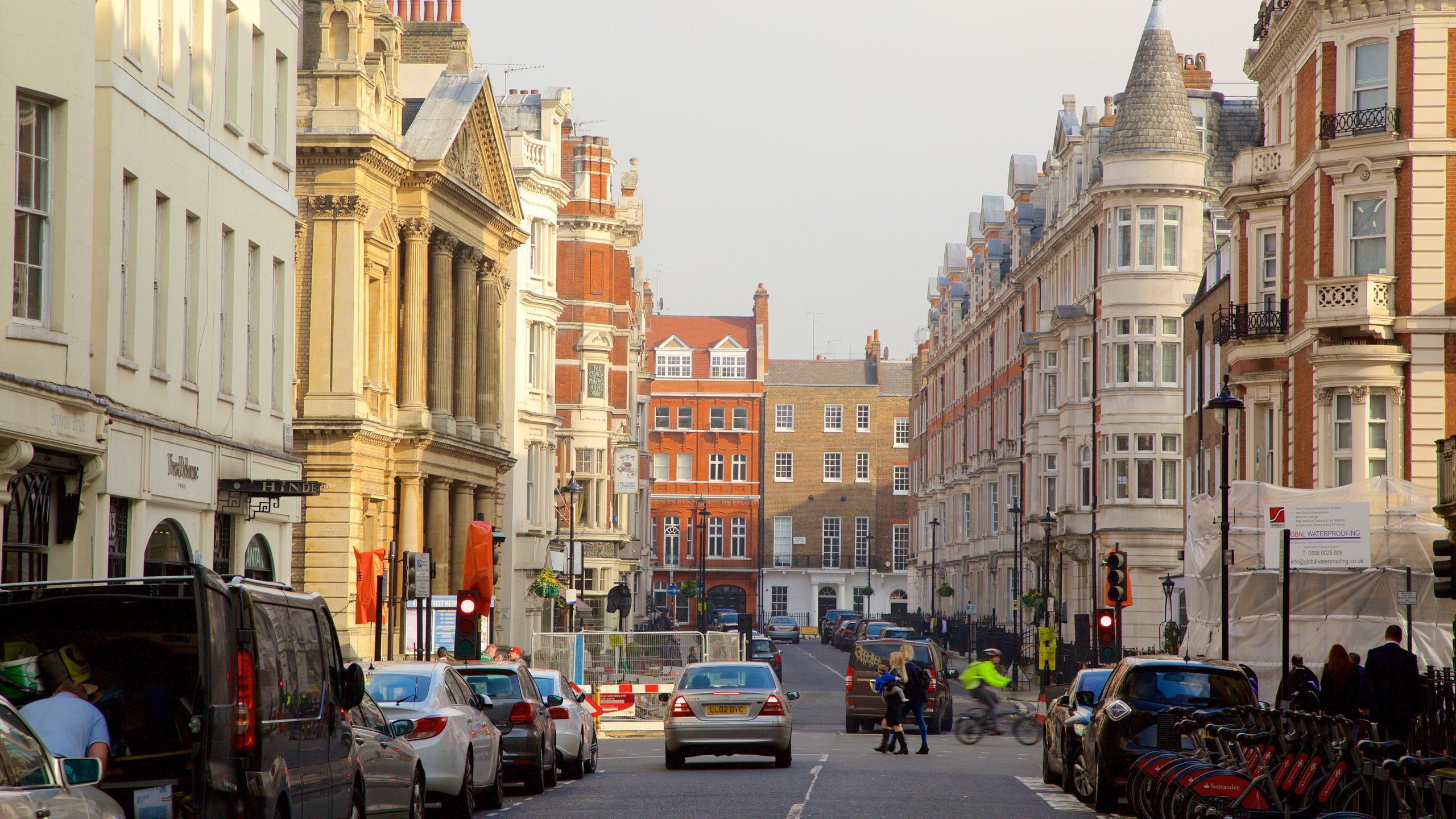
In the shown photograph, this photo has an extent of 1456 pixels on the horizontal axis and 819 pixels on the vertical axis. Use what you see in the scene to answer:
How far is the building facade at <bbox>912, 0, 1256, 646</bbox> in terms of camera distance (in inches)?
2076

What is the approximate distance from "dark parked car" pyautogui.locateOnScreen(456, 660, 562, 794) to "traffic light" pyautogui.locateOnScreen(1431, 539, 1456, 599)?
11.2 m

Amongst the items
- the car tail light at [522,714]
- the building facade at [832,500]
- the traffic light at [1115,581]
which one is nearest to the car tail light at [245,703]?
the car tail light at [522,714]

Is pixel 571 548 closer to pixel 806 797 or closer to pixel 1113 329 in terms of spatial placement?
pixel 1113 329

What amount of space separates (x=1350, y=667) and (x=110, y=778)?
1461 centimetres

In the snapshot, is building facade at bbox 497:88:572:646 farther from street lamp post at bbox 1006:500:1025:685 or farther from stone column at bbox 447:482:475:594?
street lamp post at bbox 1006:500:1025:685

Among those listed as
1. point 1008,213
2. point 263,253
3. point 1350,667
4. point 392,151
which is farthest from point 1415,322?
point 1008,213

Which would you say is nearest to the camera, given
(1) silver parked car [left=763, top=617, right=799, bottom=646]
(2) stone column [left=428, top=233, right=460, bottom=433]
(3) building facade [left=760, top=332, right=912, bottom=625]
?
(2) stone column [left=428, top=233, right=460, bottom=433]

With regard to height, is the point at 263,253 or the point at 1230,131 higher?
the point at 1230,131

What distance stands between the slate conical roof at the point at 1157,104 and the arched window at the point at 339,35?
76.3 feet

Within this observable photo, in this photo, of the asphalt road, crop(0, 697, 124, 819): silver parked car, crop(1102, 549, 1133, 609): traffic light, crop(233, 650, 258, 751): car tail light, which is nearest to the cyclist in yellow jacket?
the asphalt road

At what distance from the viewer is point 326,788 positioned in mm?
12141

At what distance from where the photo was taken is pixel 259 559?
94.4ft

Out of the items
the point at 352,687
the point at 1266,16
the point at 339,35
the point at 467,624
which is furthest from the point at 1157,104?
the point at 352,687

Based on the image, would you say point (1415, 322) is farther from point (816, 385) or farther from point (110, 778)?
point (816, 385)
